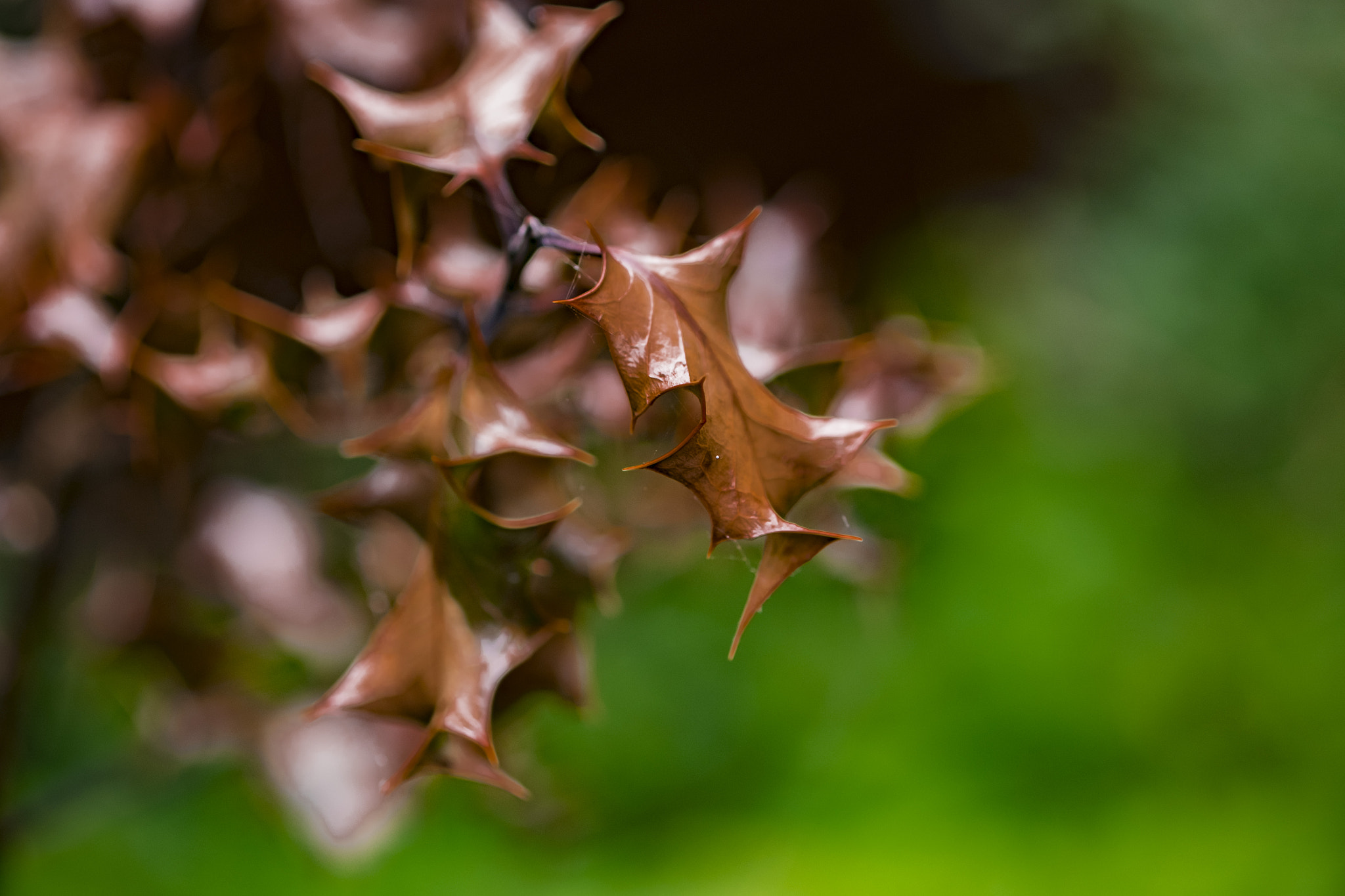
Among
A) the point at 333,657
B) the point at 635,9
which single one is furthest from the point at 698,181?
the point at 333,657

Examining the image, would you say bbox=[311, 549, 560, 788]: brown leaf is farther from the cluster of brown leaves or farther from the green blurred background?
the green blurred background

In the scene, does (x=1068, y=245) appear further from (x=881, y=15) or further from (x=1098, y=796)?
(x=1098, y=796)

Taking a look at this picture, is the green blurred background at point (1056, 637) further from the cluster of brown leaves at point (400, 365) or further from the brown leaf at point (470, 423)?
the brown leaf at point (470, 423)

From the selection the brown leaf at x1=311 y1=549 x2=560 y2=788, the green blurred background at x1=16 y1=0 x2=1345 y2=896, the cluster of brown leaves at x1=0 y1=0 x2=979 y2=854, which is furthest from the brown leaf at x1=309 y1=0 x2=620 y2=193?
the green blurred background at x1=16 y1=0 x2=1345 y2=896

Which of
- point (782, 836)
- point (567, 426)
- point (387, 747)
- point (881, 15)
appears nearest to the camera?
point (567, 426)

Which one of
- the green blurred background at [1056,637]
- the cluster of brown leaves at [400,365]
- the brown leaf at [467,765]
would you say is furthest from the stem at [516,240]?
the green blurred background at [1056,637]

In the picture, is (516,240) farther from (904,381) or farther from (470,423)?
(904,381)

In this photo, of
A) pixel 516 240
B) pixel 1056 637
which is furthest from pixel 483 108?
pixel 1056 637
